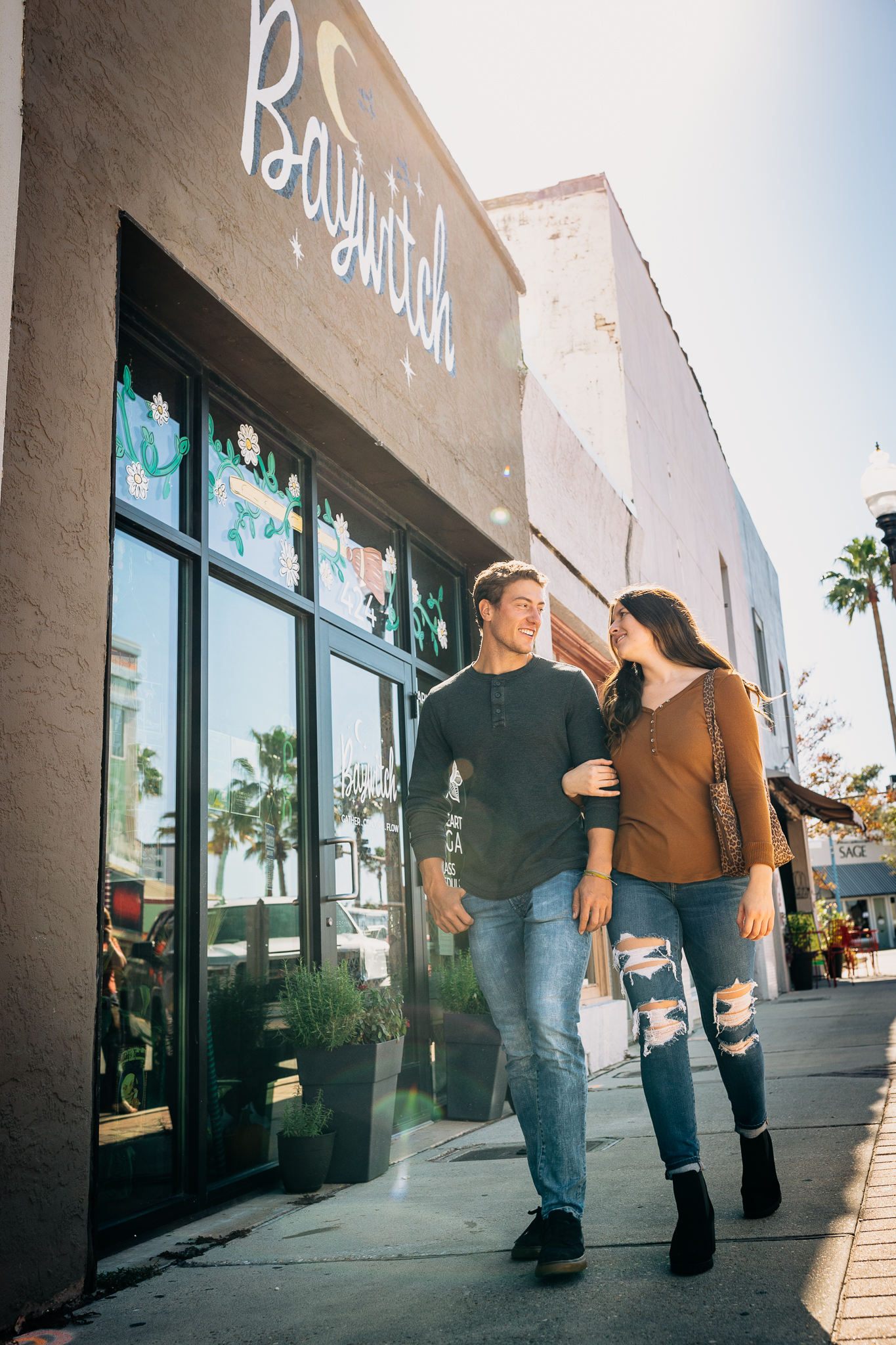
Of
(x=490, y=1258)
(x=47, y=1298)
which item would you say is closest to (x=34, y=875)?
(x=47, y=1298)

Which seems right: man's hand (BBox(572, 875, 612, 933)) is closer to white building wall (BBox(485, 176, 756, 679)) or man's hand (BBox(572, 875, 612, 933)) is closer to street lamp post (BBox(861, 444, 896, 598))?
white building wall (BBox(485, 176, 756, 679))

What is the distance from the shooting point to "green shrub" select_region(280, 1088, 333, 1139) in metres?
3.91

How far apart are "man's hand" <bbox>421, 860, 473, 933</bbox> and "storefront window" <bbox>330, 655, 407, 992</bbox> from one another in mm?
1693

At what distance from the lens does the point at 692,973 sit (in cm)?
290

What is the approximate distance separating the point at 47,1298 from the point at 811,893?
68.3 feet

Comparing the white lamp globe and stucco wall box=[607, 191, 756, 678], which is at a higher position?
stucco wall box=[607, 191, 756, 678]

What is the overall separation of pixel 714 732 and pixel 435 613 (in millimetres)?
3735

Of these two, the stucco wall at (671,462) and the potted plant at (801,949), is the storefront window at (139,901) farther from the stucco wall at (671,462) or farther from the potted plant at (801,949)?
the potted plant at (801,949)

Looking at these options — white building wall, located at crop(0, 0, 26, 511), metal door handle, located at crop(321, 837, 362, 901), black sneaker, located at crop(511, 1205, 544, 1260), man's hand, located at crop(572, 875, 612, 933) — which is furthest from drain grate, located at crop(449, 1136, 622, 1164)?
white building wall, located at crop(0, 0, 26, 511)

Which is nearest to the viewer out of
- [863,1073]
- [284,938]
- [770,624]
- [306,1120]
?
[306,1120]

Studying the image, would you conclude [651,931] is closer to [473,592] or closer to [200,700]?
[473,592]

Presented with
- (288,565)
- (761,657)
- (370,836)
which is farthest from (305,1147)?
(761,657)

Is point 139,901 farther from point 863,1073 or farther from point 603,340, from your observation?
point 603,340

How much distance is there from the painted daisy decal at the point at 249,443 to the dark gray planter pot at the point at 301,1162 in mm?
2743
